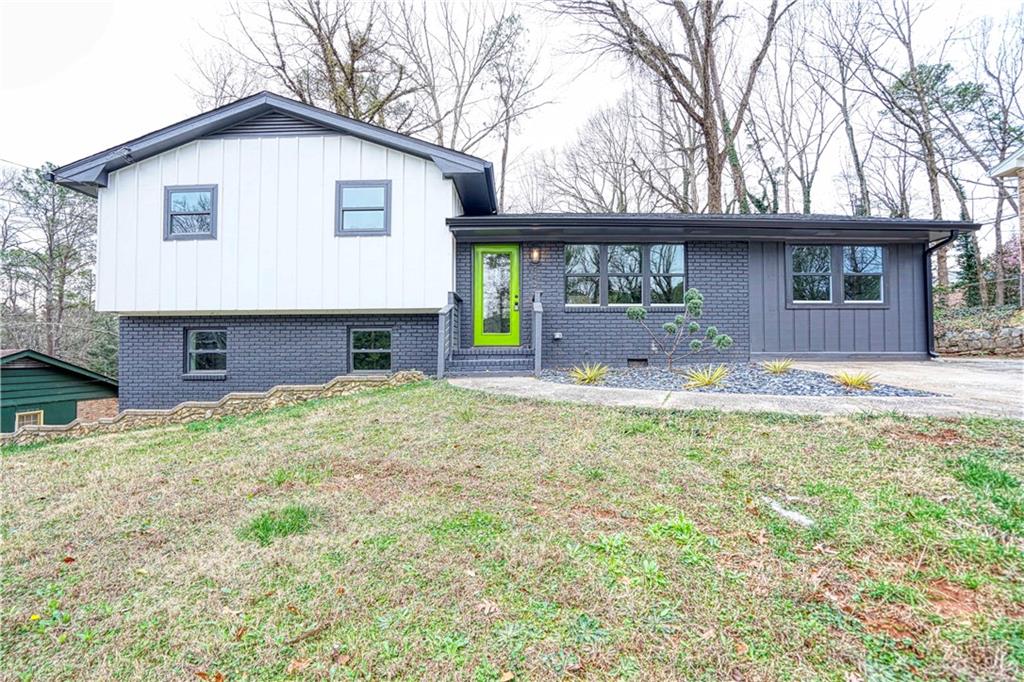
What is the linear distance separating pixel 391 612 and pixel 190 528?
5.31 feet

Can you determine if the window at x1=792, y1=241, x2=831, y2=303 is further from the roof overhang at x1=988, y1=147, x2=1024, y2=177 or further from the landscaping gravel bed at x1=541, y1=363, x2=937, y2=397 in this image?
the roof overhang at x1=988, y1=147, x2=1024, y2=177

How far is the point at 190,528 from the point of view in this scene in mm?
2725

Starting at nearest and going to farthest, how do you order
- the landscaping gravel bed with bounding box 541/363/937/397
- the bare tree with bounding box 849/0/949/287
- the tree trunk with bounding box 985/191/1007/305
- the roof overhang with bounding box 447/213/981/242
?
the landscaping gravel bed with bounding box 541/363/937/397, the roof overhang with bounding box 447/213/981/242, the tree trunk with bounding box 985/191/1007/305, the bare tree with bounding box 849/0/949/287

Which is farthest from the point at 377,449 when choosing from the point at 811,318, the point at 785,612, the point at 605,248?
the point at 811,318

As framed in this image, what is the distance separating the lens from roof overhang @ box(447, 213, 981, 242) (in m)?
8.32

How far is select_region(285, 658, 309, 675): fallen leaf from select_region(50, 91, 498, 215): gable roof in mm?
7886

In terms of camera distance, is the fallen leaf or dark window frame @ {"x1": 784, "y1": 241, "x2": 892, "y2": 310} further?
dark window frame @ {"x1": 784, "y1": 241, "x2": 892, "y2": 310}

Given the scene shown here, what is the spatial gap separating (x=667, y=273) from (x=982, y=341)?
7.84 metres

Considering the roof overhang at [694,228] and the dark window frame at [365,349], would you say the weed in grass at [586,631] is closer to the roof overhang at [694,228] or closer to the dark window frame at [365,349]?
the roof overhang at [694,228]

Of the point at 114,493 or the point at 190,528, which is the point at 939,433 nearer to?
the point at 190,528

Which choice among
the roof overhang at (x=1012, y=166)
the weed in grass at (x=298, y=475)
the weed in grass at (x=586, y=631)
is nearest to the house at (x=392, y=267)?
the weed in grass at (x=298, y=475)

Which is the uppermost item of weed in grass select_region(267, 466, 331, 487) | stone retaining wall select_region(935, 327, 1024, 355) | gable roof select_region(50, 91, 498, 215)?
gable roof select_region(50, 91, 498, 215)

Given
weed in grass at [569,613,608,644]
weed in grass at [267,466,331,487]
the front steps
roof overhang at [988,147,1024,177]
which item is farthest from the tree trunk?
weed in grass at [267,466,331,487]

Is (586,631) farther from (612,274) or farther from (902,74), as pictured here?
(902,74)
